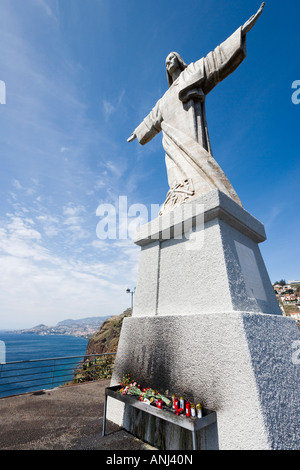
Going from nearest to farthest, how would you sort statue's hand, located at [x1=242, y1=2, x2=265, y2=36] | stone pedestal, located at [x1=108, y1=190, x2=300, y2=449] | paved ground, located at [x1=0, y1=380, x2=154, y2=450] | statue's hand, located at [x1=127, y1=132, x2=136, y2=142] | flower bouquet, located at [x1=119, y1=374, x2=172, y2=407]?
stone pedestal, located at [x1=108, y1=190, x2=300, y2=449] → flower bouquet, located at [x1=119, y1=374, x2=172, y2=407] → paved ground, located at [x1=0, y1=380, x2=154, y2=450] → statue's hand, located at [x1=242, y1=2, x2=265, y2=36] → statue's hand, located at [x1=127, y1=132, x2=136, y2=142]

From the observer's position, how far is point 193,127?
5613 millimetres

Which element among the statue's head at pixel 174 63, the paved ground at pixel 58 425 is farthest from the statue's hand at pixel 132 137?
the paved ground at pixel 58 425

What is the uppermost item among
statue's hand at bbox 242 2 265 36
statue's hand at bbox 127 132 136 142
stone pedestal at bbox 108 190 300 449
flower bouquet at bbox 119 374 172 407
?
statue's hand at bbox 242 2 265 36

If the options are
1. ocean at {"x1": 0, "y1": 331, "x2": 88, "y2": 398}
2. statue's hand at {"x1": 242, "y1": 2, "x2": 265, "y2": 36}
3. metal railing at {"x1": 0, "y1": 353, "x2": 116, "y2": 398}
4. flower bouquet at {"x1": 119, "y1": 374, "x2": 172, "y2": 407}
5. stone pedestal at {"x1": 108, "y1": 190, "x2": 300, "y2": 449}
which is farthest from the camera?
ocean at {"x1": 0, "y1": 331, "x2": 88, "y2": 398}

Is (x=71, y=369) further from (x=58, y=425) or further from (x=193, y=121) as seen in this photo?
(x=193, y=121)

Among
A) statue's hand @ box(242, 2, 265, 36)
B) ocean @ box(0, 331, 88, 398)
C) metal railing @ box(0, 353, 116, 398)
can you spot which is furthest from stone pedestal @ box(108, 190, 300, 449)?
statue's hand @ box(242, 2, 265, 36)

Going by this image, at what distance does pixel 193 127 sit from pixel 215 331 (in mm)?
4797

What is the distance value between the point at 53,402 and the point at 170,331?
13.2ft

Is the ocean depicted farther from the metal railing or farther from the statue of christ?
the statue of christ

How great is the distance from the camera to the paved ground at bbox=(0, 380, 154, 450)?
313cm

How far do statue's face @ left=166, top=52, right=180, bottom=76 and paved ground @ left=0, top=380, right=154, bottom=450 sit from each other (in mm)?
8912

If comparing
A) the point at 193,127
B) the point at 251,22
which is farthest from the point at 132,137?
the point at 251,22

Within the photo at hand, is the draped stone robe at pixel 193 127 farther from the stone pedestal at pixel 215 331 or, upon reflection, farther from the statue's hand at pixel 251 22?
the stone pedestal at pixel 215 331
